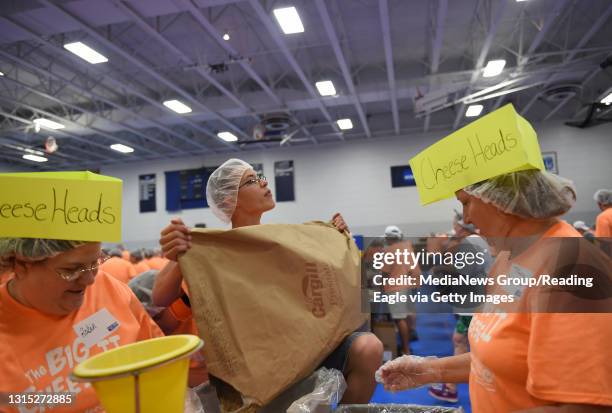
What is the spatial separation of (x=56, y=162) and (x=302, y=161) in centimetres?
885

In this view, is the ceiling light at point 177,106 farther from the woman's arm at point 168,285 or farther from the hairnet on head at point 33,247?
the hairnet on head at point 33,247

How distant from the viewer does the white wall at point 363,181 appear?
1109cm

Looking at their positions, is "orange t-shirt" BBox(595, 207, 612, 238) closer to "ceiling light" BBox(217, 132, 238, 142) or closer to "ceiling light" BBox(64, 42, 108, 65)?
"ceiling light" BBox(64, 42, 108, 65)

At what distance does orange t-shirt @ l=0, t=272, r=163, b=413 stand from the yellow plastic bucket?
0.45 metres

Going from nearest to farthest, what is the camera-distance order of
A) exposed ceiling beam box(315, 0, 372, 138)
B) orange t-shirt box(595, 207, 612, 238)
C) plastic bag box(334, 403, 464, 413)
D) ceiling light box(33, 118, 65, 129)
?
plastic bag box(334, 403, 464, 413)
orange t-shirt box(595, 207, 612, 238)
exposed ceiling beam box(315, 0, 372, 138)
ceiling light box(33, 118, 65, 129)

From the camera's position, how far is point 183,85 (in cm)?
912

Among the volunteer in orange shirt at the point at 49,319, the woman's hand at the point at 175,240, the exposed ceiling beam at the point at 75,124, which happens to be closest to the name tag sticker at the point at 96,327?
the volunteer in orange shirt at the point at 49,319

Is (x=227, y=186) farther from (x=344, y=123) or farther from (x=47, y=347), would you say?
(x=344, y=123)

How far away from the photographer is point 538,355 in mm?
786

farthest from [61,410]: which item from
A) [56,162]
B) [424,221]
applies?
[56,162]

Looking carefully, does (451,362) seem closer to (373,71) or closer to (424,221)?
(373,71)

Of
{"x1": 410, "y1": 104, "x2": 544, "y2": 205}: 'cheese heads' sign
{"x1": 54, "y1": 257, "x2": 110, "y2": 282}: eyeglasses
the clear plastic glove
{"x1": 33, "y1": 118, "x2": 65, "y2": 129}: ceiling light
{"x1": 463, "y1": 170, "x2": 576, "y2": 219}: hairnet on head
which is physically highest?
{"x1": 33, "y1": 118, "x2": 65, "y2": 129}: ceiling light

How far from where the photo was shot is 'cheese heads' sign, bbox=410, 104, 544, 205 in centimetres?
85

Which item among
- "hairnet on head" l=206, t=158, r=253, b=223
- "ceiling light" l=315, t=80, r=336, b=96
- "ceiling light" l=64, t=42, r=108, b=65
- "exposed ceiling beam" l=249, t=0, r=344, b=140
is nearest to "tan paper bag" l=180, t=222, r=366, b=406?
"hairnet on head" l=206, t=158, r=253, b=223
